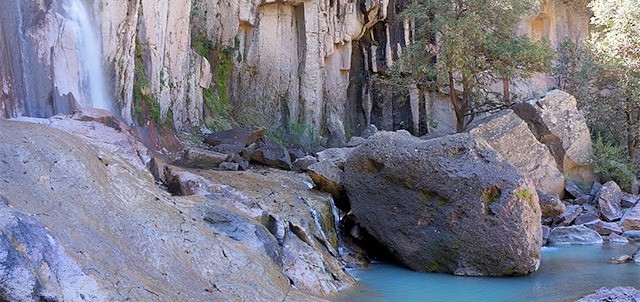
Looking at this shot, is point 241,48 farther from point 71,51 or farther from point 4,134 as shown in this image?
point 4,134

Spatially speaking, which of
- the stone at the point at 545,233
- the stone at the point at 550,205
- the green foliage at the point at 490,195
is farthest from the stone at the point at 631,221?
the green foliage at the point at 490,195

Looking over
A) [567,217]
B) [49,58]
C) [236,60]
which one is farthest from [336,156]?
[236,60]

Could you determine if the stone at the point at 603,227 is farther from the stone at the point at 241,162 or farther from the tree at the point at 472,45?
the stone at the point at 241,162

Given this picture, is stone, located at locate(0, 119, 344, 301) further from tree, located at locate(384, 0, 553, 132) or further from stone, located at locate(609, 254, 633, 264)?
tree, located at locate(384, 0, 553, 132)

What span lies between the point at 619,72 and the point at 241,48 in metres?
13.1

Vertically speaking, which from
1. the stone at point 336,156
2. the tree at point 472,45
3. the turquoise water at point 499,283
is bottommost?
the turquoise water at point 499,283

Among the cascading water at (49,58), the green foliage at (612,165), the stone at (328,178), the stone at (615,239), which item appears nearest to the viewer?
the cascading water at (49,58)

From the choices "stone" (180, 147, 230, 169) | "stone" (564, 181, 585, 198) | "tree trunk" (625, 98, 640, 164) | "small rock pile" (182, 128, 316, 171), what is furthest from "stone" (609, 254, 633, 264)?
"tree trunk" (625, 98, 640, 164)

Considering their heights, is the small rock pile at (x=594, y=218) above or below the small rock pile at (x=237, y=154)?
below

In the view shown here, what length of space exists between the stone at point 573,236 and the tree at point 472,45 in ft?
22.3

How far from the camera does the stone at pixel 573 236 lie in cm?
1401

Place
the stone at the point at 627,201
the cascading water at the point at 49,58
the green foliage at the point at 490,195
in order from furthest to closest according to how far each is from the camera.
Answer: the stone at the point at 627,201
the green foliage at the point at 490,195
the cascading water at the point at 49,58

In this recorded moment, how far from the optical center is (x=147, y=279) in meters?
5.49

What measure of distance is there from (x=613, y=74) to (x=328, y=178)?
13.8m
